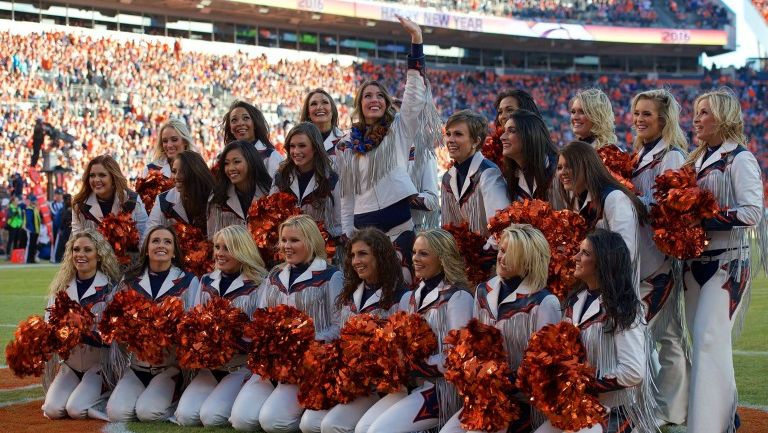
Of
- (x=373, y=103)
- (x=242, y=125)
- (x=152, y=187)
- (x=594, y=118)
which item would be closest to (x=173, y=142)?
(x=152, y=187)

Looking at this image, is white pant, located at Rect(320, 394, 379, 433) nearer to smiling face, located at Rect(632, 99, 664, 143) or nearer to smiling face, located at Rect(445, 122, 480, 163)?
smiling face, located at Rect(445, 122, 480, 163)

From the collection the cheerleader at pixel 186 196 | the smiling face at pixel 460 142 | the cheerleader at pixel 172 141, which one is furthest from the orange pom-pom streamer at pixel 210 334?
the cheerleader at pixel 172 141

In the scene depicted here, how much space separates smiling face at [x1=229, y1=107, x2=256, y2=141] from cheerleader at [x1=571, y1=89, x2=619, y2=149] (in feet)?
6.41

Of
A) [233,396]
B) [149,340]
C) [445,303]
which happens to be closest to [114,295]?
[149,340]

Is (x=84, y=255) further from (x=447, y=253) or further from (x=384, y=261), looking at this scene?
(x=447, y=253)

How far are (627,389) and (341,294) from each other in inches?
56.7

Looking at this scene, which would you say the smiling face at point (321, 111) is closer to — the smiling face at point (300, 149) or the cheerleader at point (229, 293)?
Result: the smiling face at point (300, 149)

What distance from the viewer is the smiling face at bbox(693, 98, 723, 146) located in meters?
4.37

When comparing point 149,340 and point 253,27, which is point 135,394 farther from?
point 253,27

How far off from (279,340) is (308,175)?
112cm

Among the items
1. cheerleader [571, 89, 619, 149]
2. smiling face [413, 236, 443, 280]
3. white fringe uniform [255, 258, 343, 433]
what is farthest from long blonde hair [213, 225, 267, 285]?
cheerleader [571, 89, 619, 149]

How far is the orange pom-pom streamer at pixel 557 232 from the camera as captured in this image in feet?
13.6

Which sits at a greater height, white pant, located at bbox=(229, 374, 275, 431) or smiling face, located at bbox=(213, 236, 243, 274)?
smiling face, located at bbox=(213, 236, 243, 274)

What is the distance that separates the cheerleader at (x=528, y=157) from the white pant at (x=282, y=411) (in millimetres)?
1326
